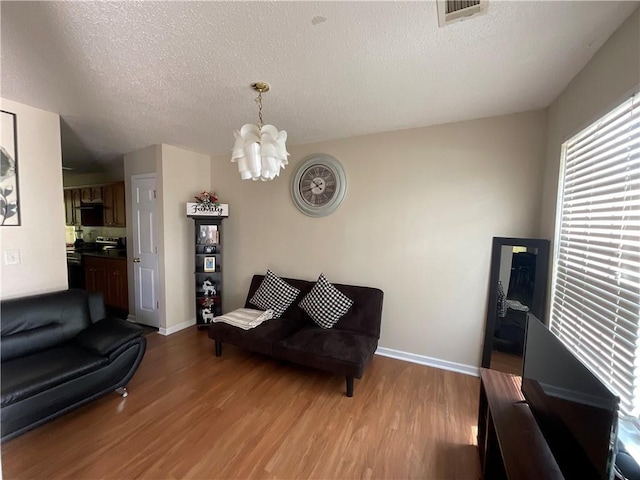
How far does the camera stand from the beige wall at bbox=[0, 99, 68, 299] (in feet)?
7.53

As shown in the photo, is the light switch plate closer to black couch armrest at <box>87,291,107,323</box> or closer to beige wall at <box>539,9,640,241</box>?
black couch armrest at <box>87,291,107,323</box>

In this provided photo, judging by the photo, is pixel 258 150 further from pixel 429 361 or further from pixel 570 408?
pixel 429 361

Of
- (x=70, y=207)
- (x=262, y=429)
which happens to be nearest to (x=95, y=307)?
(x=262, y=429)

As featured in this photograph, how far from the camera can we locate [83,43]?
5.15 ft

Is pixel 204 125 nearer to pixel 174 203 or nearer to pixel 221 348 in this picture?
pixel 174 203

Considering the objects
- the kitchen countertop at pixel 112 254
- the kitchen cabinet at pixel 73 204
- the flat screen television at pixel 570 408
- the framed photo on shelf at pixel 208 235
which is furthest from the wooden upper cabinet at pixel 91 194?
the flat screen television at pixel 570 408

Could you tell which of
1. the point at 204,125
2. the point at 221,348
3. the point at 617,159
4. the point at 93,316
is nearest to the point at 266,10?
the point at 204,125

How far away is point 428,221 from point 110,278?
4769 mm

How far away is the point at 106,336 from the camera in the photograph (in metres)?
2.14

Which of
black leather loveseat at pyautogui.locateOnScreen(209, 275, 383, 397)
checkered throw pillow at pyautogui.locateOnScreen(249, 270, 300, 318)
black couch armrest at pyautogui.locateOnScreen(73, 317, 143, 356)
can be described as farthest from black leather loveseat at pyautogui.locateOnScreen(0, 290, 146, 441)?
checkered throw pillow at pyautogui.locateOnScreen(249, 270, 300, 318)

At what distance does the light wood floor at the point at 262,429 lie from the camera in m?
1.63

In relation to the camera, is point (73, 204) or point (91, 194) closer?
point (91, 194)

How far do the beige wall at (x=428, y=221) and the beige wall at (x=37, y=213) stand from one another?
2242mm

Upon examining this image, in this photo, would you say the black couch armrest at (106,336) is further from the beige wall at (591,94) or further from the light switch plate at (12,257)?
the beige wall at (591,94)
